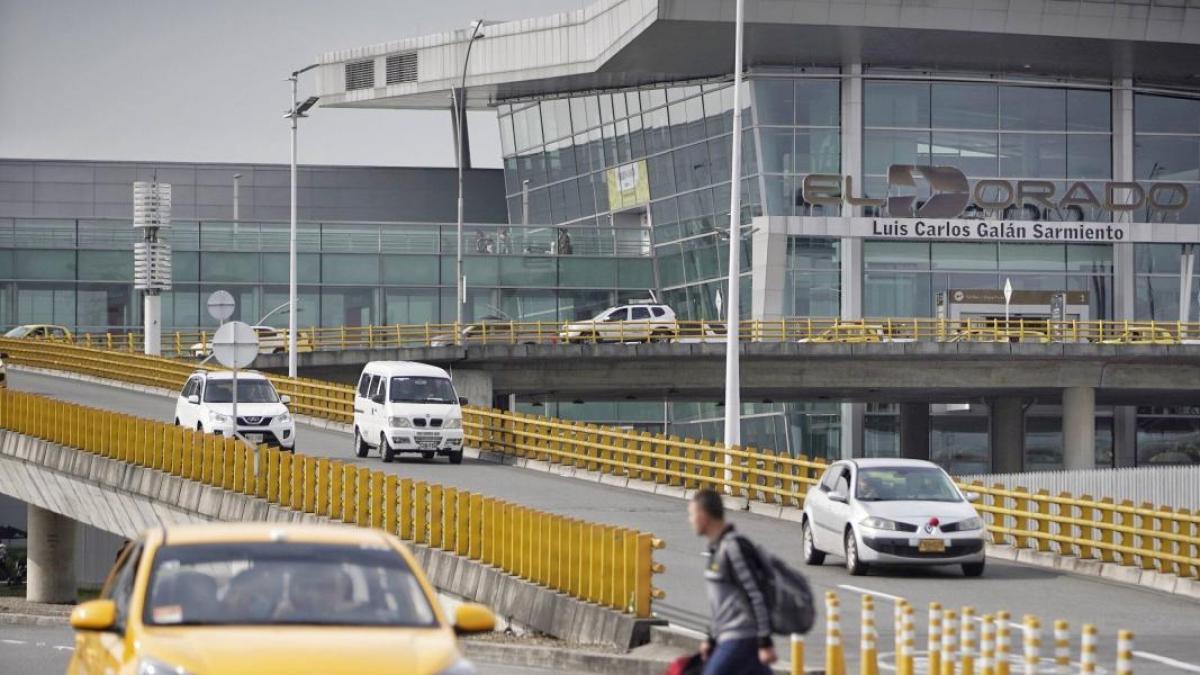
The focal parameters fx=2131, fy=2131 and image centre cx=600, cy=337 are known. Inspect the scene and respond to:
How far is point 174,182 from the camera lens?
107000 millimetres

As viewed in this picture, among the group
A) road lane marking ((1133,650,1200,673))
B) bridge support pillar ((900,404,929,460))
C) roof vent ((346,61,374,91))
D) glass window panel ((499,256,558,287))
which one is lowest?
bridge support pillar ((900,404,929,460))

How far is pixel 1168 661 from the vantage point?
18094 mm

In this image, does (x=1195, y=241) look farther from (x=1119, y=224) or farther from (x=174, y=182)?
(x=174, y=182)

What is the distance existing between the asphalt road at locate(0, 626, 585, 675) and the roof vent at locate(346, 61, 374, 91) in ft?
225

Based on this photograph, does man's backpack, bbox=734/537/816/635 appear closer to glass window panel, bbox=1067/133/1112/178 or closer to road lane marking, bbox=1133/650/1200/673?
road lane marking, bbox=1133/650/1200/673

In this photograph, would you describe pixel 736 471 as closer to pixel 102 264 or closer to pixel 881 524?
pixel 881 524

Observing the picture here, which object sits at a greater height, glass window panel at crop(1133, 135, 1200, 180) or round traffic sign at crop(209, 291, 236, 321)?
glass window panel at crop(1133, 135, 1200, 180)

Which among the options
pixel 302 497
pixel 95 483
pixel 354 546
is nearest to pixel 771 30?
pixel 95 483

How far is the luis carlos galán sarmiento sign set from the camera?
258 feet

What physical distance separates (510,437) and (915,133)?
36.9 metres

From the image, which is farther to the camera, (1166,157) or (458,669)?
(1166,157)

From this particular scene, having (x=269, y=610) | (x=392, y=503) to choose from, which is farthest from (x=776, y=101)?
(x=269, y=610)

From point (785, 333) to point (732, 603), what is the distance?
6360 centimetres

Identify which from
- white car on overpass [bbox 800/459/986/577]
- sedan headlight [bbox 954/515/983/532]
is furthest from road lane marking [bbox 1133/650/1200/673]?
sedan headlight [bbox 954/515/983/532]
